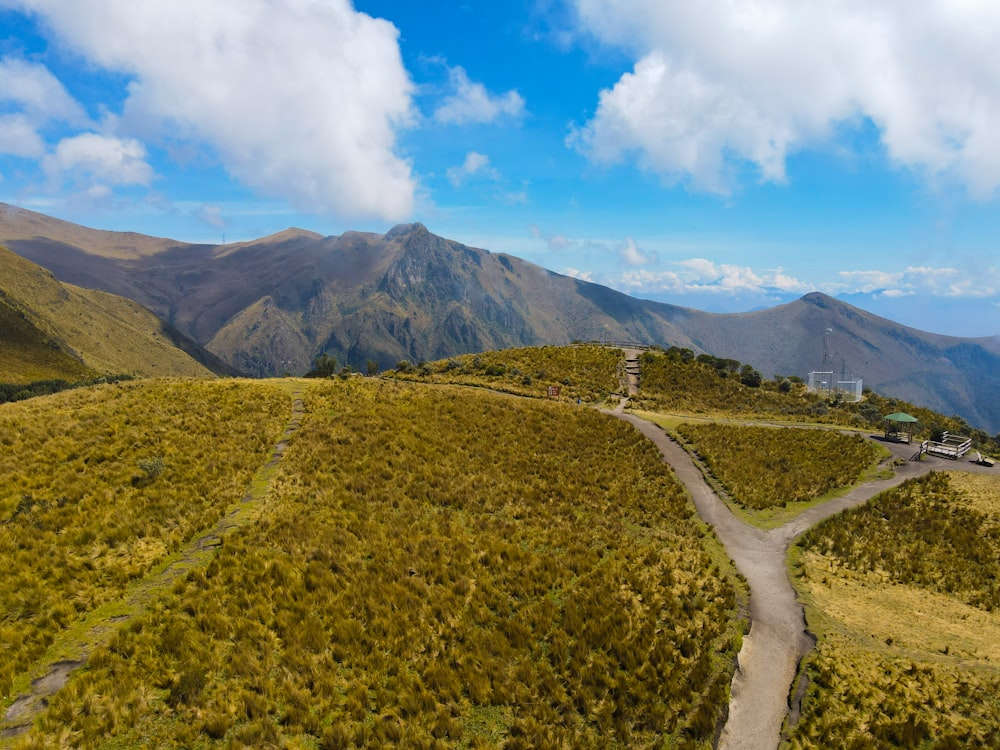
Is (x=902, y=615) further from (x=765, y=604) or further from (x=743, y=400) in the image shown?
(x=743, y=400)

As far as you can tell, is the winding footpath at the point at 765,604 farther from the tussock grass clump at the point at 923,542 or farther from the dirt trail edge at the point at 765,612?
the tussock grass clump at the point at 923,542

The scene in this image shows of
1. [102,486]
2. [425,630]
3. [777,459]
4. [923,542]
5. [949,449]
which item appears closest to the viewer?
[425,630]

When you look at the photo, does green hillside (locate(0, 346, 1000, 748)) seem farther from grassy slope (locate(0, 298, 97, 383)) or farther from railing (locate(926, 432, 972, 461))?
grassy slope (locate(0, 298, 97, 383))

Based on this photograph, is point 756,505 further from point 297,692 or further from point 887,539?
point 297,692

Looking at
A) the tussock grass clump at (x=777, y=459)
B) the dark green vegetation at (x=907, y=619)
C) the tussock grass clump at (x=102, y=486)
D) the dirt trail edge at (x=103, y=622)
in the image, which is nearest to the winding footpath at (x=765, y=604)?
the dark green vegetation at (x=907, y=619)

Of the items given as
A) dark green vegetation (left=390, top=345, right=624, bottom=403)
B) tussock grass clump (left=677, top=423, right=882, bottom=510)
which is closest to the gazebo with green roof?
tussock grass clump (left=677, top=423, right=882, bottom=510)

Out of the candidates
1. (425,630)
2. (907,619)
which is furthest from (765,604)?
(425,630)
